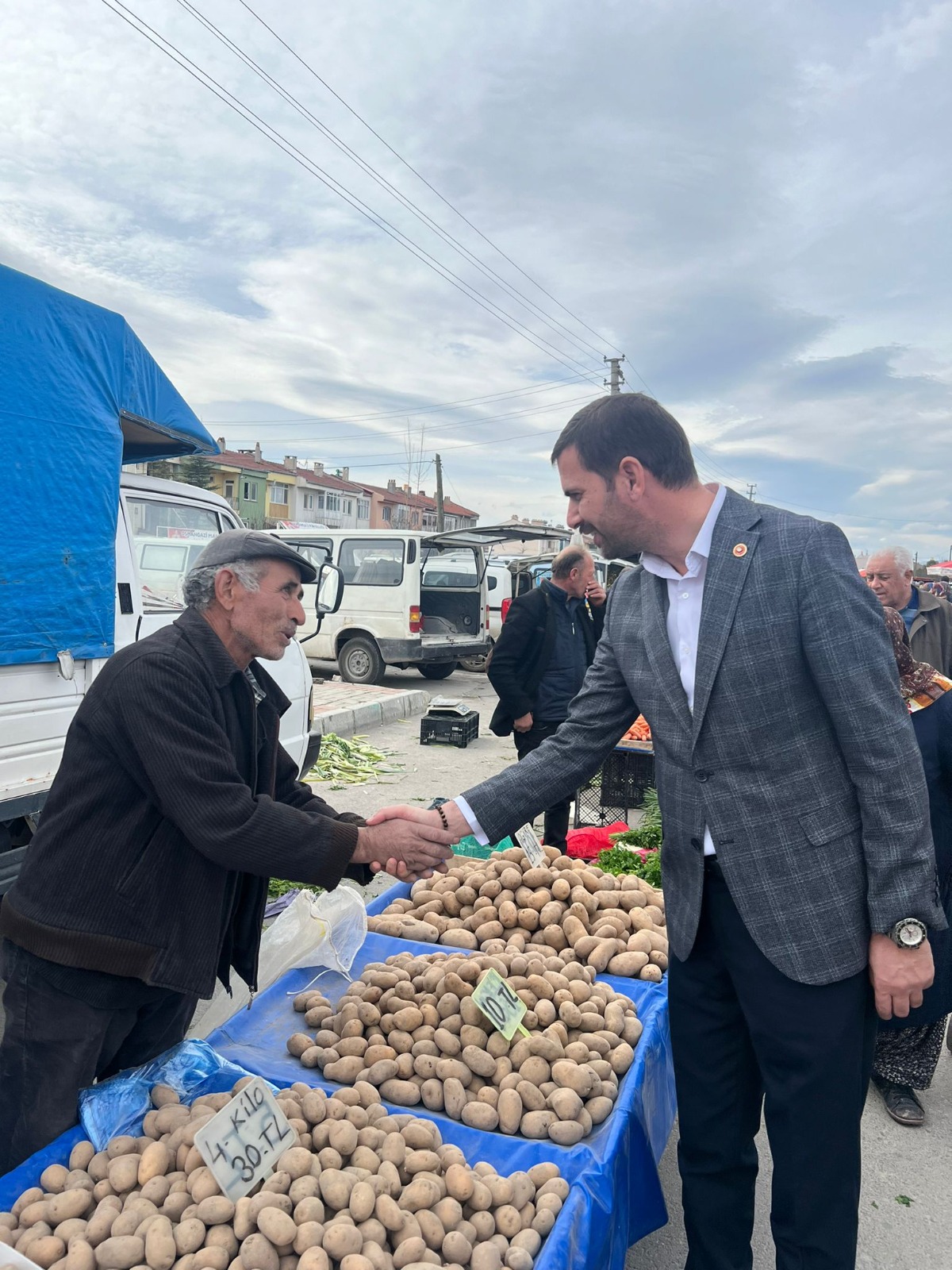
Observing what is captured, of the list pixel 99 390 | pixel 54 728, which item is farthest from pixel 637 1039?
pixel 99 390

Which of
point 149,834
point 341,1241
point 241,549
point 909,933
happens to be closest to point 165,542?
point 241,549

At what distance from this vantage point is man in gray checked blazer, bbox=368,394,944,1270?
1.79 meters

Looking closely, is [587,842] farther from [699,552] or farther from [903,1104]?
[699,552]

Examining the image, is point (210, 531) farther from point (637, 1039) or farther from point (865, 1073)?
point (865, 1073)

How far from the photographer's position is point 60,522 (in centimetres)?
411

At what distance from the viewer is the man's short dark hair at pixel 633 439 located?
196 centimetres

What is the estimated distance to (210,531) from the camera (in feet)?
18.5

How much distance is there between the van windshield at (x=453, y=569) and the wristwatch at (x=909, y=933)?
525 inches

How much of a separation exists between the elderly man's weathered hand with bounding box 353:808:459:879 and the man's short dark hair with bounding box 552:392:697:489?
1257mm

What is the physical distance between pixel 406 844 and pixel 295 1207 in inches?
39.8

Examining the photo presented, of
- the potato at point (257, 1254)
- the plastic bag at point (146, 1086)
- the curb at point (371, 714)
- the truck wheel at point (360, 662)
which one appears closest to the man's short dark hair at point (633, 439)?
the potato at point (257, 1254)

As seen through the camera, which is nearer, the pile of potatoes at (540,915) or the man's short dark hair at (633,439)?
the man's short dark hair at (633,439)

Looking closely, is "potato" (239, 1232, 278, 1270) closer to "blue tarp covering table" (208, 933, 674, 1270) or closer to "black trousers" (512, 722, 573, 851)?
"blue tarp covering table" (208, 933, 674, 1270)

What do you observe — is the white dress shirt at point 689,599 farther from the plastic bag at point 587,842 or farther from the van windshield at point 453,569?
the van windshield at point 453,569
